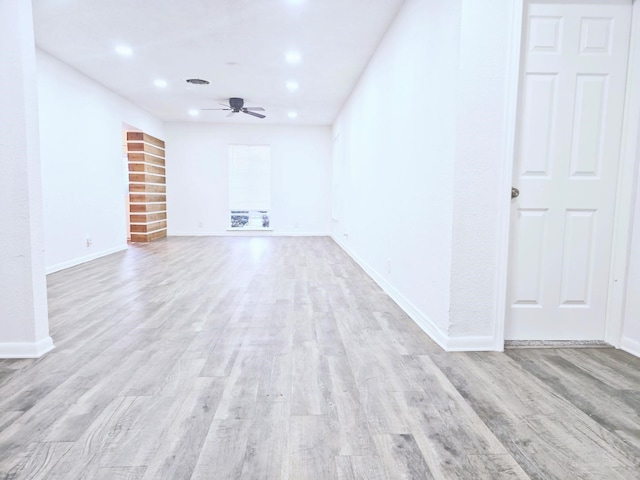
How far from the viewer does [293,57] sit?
177 inches

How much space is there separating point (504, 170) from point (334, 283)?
2183 mm

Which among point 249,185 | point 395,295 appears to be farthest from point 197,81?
point 395,295

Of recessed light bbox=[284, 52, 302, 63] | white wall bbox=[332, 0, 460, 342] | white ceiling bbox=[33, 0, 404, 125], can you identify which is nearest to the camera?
white wall bbox=[332, 0, 460, 342]

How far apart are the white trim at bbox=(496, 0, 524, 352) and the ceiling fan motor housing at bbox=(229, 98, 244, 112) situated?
198 inches

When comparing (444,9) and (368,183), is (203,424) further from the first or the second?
(368,183)

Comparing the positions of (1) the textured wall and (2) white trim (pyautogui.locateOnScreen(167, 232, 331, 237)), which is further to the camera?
(2) white trim (pyautogui.locateOnScreen(167, 232, 331, 237))

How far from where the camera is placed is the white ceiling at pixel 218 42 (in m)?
3.34

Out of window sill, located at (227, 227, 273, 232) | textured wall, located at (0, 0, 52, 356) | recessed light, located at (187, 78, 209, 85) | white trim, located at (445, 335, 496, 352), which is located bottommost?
white trim, located at (445, 335, 496, 352)

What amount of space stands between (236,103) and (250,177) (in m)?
2.66

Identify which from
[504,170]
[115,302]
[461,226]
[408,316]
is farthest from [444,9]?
[115,302]

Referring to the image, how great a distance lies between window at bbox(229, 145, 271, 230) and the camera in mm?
8820

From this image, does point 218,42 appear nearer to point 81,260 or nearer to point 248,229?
point 81,260

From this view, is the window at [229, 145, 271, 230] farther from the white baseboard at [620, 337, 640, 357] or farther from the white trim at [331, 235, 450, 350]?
the white baseboard at [620, 337, 640, 357]

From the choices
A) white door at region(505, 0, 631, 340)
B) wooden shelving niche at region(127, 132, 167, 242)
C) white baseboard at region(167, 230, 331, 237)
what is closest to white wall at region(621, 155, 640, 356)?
white door at region(505, 0, 631, 340)
